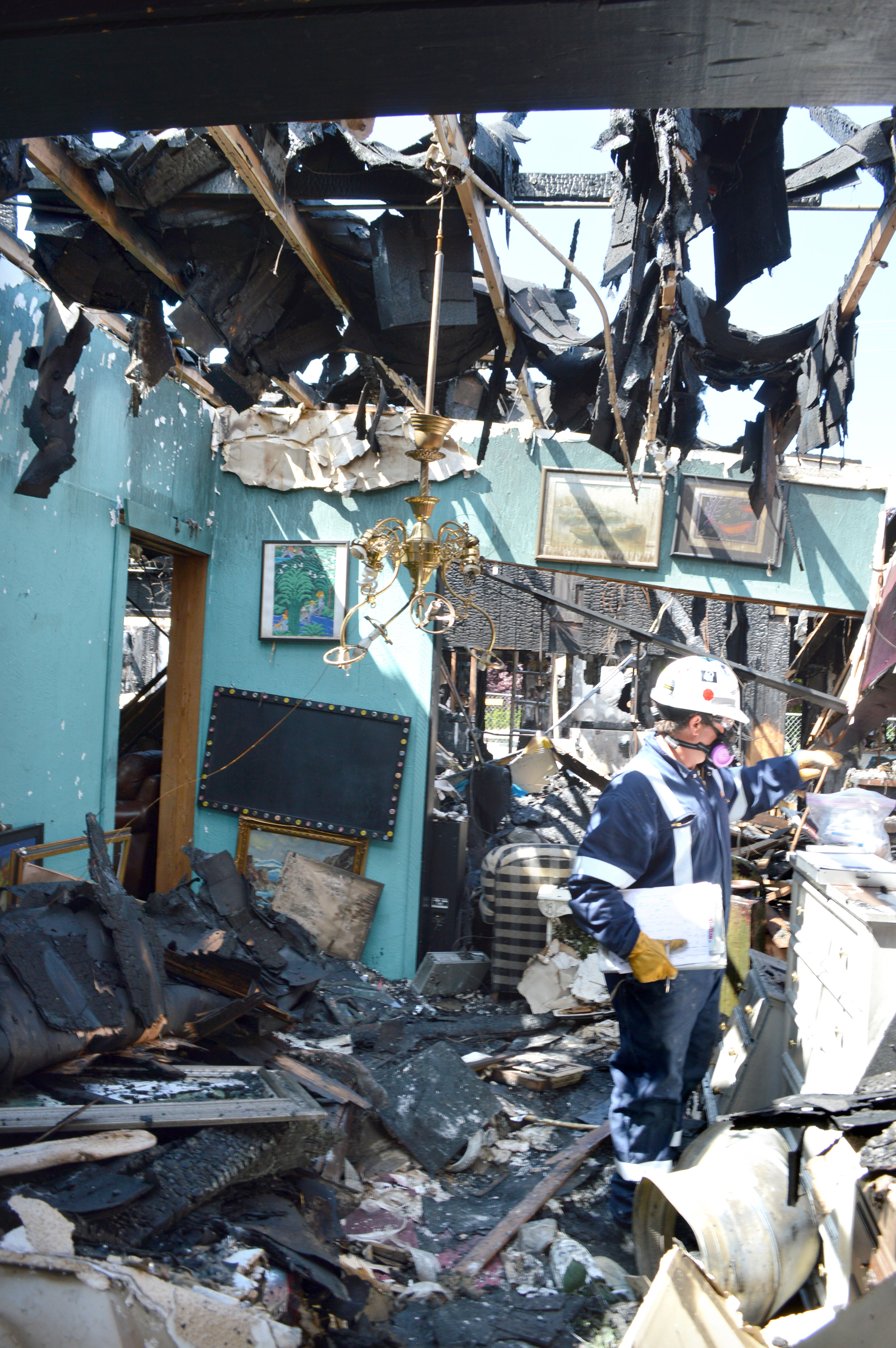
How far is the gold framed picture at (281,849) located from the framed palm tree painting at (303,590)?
148 centimetres

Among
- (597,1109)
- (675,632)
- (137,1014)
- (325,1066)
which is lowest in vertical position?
(597,1109)

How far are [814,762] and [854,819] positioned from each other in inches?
17.4

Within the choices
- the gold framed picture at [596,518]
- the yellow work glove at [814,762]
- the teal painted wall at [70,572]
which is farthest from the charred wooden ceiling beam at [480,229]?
the yellow work glove at [814,762]

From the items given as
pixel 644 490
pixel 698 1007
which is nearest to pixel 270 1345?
pixel 698 1007

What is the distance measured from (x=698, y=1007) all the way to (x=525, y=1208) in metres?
1.08

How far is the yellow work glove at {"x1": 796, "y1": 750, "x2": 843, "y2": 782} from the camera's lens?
3.86m

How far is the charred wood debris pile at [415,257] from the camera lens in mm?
3285

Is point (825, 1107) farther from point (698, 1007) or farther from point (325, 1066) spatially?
point (325, 1066)

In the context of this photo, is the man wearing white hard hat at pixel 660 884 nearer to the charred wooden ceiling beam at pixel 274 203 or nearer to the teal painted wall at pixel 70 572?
the charred wooden ceiling beam at pixel 274 203

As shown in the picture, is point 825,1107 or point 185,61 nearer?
point 185,61

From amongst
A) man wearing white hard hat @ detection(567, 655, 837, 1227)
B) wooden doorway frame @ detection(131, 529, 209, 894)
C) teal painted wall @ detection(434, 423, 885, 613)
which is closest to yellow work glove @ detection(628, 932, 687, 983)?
man wearing white hard hat @ detection(567, 655, 837, 1227)

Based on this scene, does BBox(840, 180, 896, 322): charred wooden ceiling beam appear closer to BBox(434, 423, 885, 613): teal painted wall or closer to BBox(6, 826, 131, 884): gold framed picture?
BBox(434, 423, 885, 613): teal painted wall

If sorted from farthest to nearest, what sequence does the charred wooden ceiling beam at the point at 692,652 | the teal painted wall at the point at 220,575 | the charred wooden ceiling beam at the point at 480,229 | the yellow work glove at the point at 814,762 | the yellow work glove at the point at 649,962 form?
the charred wooden ceiling beam at the point at 692,652, the teal painted wall at the point at 220,575, the yellow work glove at the point at 814,762, the yellow work glove at the point at 649,962, the charred wooden ceiling beam at the point at 480,229

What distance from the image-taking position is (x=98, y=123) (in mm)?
1532
